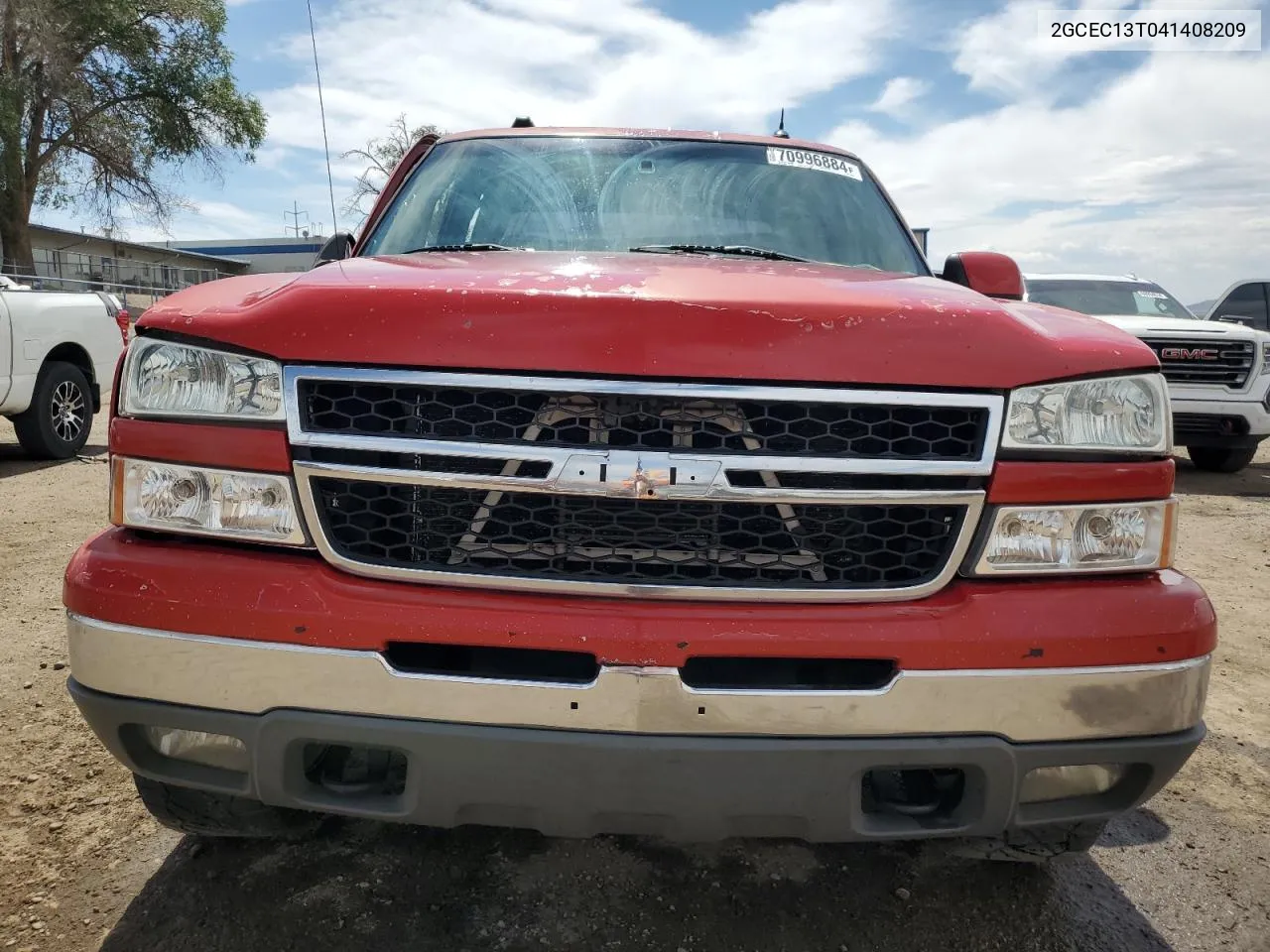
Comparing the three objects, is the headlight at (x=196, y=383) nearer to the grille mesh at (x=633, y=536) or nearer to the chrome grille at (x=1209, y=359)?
the grille mesh at (x=633, y=536)

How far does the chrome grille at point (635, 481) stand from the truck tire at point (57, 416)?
730 cm

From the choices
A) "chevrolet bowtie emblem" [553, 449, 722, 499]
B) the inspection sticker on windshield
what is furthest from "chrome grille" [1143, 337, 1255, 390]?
"chevrolet bowtie emblem" [553, 449, 722, 499]

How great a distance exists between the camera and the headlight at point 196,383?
1.76m

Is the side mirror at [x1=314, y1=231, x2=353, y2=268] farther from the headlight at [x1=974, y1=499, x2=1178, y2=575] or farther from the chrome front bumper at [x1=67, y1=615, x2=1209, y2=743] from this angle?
the headlight at [x1=974, y1=499, x2=1178, y2=575]

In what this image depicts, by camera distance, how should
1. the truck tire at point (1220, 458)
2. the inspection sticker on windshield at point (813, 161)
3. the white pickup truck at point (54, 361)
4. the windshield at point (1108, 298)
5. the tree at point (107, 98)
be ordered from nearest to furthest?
the inspection sticker on windshield at point (813, 161)
the white pickup truck at point (54, 361)
the truck tire at point (1220, 458)
the windshield at point (1108, 298)
the tree at point (107, 98)

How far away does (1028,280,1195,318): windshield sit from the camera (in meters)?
9.62

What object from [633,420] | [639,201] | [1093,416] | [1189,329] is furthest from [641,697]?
[1189,329]

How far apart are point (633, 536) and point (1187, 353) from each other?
28.4 ft

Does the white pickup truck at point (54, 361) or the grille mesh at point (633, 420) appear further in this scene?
the white pickup truck at point (54, 361)

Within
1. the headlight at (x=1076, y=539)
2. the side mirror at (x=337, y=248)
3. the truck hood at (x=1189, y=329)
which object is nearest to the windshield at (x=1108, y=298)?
the truck hood at (x=1189, y=329)

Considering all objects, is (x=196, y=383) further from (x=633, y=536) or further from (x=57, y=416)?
(x=57, y=416)

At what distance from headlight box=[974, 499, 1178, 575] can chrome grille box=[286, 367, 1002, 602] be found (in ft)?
0.22

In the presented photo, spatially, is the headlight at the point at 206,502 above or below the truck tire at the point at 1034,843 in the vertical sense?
→ above

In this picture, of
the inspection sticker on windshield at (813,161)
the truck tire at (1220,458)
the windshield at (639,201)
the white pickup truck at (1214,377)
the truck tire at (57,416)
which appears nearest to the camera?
the windshield at (639,201)
